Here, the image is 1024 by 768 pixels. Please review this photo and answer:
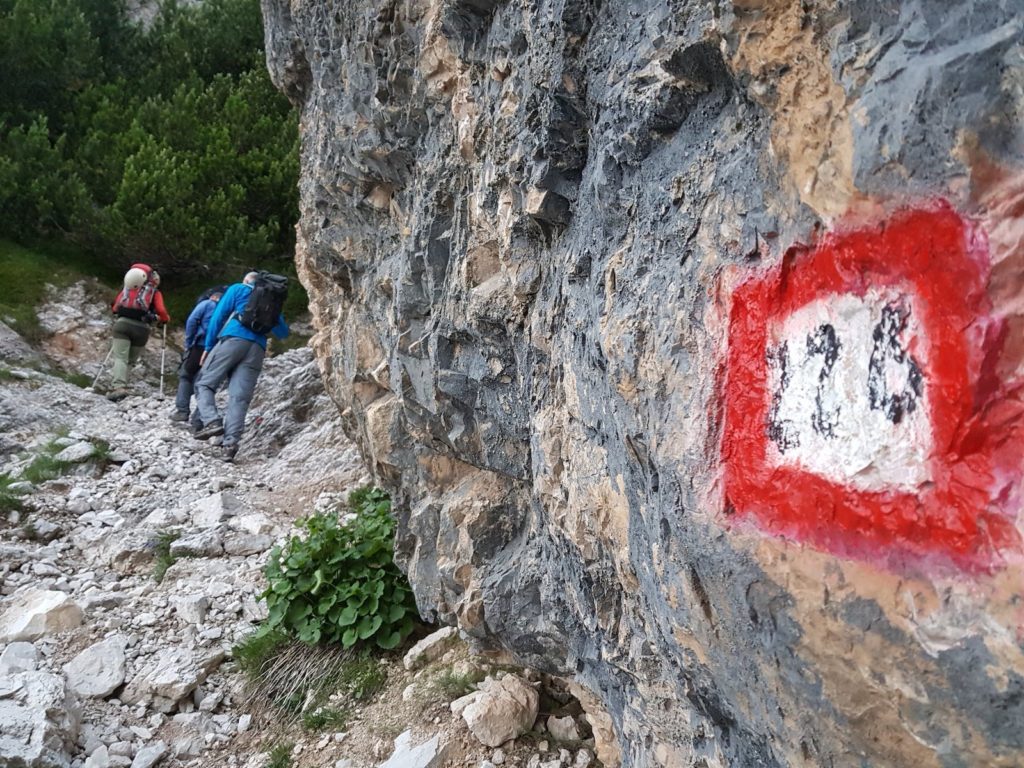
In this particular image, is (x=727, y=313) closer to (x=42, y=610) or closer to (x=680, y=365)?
(x=680, y=365)

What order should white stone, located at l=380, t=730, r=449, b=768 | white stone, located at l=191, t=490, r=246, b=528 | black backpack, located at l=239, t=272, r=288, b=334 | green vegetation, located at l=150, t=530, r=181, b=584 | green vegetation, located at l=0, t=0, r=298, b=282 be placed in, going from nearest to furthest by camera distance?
white stone, located at l=380, t=730, r=449, b=768 → green vegetation, located at l=150, t=530, r=181, b=584 → white stone, located at l=191, t=490, r=246, b=528 → black backpack, located at l=239, t=272, r=288, b=334 → green vegetation, located at l=0, t=0, r=298, b=282

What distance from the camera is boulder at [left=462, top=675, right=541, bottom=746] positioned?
11.6 ft

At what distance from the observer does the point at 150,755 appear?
4102 millimetres

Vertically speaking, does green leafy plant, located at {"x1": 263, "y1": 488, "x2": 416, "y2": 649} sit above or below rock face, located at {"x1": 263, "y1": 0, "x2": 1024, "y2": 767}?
below

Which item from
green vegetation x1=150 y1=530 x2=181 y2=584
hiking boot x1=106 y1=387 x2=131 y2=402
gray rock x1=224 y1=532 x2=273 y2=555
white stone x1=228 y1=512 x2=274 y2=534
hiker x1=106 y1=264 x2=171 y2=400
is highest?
hiker x1=106 y1=264 x2=171 y2=400

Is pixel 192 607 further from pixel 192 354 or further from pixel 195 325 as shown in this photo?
pixel 195 325

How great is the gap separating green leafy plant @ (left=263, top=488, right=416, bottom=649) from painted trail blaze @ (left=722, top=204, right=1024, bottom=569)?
10.4ft

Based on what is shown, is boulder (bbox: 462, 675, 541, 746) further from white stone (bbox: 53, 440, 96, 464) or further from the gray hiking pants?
the gray hiking pants

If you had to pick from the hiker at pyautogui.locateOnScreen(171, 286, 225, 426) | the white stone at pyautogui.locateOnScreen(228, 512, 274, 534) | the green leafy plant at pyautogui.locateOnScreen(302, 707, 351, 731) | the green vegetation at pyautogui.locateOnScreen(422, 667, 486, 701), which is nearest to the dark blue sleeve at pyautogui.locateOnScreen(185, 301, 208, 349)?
the hiker at pyautogui.locateOnScreen(171, 286, 225, 426)

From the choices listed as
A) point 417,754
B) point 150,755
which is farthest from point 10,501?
point 417,754

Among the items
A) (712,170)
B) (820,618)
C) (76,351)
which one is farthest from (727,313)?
(76,351)

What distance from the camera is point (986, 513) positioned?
1304 millimetres

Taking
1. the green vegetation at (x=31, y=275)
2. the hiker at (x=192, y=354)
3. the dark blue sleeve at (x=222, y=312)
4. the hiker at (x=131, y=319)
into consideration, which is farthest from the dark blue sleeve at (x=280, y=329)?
the green vegetation at (x=31, y=275)

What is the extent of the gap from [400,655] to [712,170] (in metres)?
3.48
